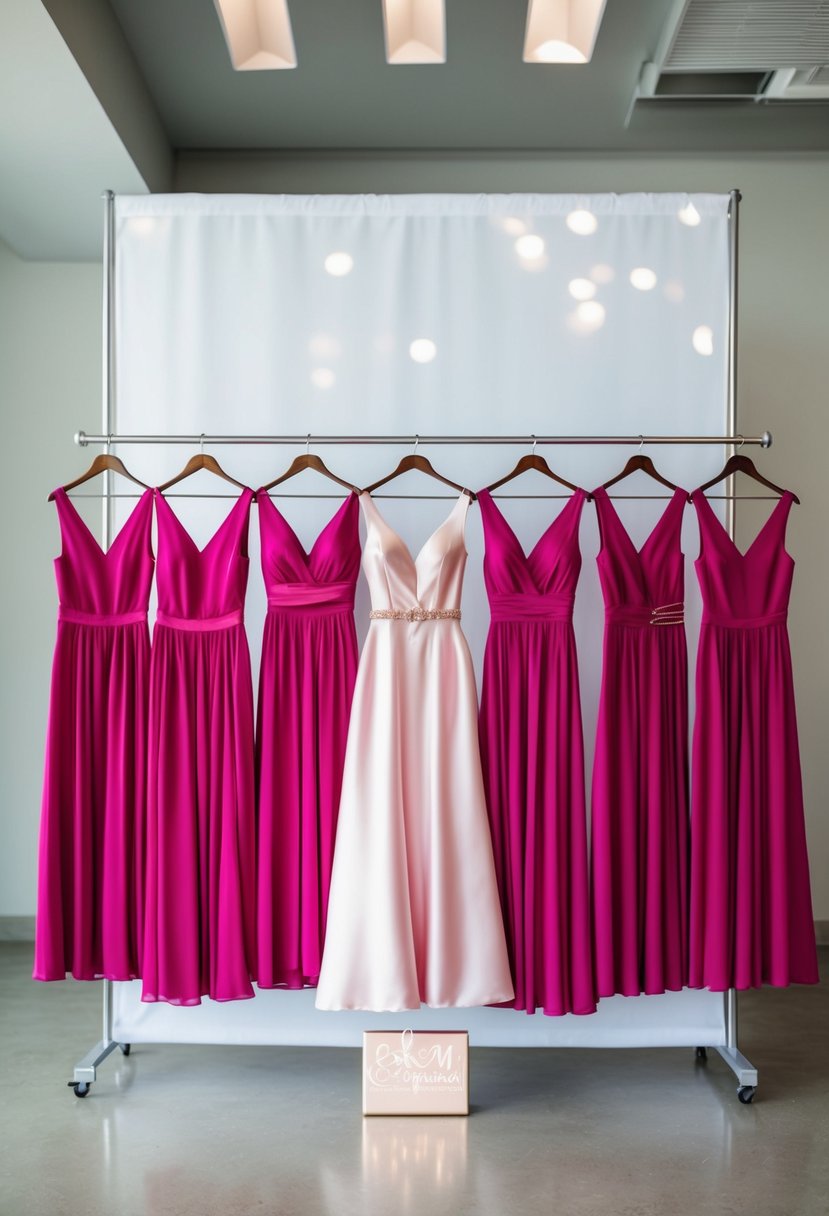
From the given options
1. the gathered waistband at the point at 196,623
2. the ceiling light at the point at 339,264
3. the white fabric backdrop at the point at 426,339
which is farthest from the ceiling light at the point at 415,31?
the gathered waistband at the point at 196,623

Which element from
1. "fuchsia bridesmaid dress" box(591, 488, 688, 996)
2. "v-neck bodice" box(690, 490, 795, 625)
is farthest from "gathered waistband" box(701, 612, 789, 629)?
"fuchsia bridesmaid dress" box(591, 488, 688, 996)

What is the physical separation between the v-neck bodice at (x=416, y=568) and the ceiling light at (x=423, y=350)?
0.49 metres

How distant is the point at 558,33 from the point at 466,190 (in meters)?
1.15

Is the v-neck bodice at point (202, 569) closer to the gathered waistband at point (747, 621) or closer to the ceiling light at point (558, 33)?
the gathered waistband at point (747, 621)

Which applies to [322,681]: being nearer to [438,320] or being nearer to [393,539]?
[393,539]

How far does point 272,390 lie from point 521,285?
79 centimetres

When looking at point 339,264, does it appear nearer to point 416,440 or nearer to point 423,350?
point 423,350

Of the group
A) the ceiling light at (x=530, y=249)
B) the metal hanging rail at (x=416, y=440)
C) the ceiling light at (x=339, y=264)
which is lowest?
the metal hanging rail at (x=416, y=440)

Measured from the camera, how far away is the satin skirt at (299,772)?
291cm

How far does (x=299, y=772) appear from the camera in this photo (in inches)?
117

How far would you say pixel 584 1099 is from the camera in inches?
116

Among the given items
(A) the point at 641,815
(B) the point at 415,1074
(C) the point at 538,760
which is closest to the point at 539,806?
(C) the point at 538,760

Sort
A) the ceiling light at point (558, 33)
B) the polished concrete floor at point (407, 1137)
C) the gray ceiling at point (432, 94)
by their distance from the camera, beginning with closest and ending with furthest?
the polished concrete floor at point (407, 1137), the ceiling light at point (558, 33), the gray ceiling at point (432, 94)

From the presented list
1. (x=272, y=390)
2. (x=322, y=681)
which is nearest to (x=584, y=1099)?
(x=322, y=681)
